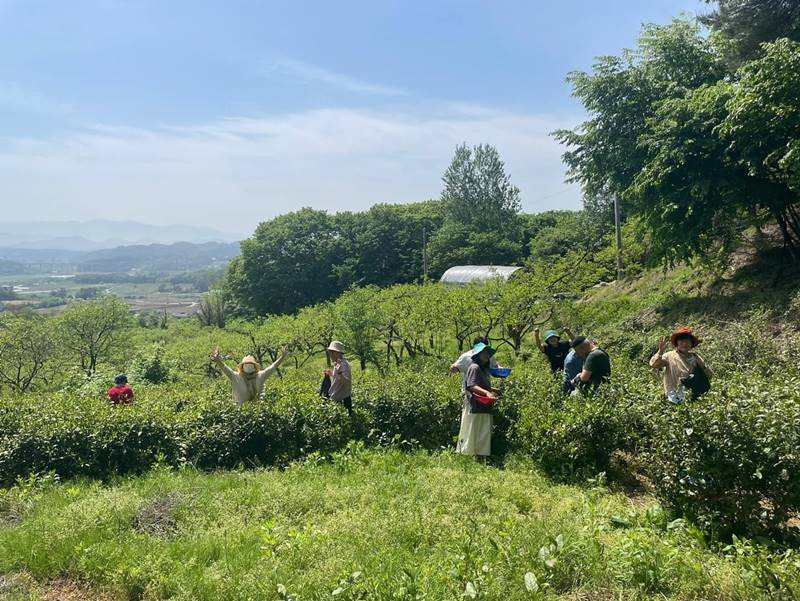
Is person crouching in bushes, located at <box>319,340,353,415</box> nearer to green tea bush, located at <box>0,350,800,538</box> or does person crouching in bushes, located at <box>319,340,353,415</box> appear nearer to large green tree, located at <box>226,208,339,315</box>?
green tea bush, located at <box>0,350,800,538</box>

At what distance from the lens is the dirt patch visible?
4.87 metres

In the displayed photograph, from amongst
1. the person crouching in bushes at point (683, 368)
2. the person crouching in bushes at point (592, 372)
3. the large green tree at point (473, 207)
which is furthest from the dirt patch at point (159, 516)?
the large green tree at point (473, 207)

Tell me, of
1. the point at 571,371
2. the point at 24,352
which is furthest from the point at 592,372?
the point at 24,352

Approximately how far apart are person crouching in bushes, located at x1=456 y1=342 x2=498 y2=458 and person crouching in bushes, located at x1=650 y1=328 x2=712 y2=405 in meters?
1.93

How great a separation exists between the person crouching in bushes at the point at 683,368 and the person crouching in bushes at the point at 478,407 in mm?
1929

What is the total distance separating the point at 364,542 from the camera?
4.35 metres

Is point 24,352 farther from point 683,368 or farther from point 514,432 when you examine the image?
point 683,368

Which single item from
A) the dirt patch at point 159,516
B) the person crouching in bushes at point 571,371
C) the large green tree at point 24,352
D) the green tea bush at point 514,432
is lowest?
the large green tree at point 24,352

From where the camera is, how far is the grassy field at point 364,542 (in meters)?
3.49

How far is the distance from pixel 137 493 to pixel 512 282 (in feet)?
42.3

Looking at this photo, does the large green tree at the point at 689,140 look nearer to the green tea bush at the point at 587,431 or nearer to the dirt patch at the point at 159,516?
the green tea bush at the point at 587,431

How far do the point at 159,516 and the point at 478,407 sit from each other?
12.2ft

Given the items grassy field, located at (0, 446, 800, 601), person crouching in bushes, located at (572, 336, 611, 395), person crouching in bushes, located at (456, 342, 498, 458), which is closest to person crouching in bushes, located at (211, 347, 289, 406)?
grassy field, located at (0, 446, 800, 601)

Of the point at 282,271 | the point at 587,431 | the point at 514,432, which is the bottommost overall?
the point at 514,432
